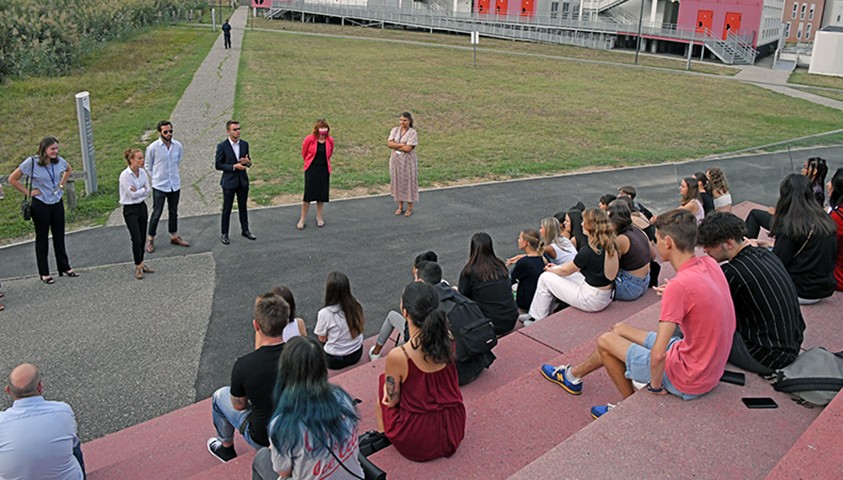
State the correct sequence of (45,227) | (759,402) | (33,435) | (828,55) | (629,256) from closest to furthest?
1. (33,435)
2. (759,402)
3. (629,256)
4. (45,227)
5. (828,55)

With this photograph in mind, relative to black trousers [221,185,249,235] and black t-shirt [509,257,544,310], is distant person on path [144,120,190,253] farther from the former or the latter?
black t-shirt [509,257,544,310]

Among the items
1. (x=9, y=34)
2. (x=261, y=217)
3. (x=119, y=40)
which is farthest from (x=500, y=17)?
(x=261, y=217)

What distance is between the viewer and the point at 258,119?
67.5ft

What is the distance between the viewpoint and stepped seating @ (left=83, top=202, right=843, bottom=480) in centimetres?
380

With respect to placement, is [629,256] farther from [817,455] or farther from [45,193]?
[45,193]

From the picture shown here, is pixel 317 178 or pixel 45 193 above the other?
pixel 45 193

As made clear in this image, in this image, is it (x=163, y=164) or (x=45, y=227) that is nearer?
(x=45, y=227)

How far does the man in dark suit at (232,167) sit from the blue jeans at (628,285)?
5.89 metres

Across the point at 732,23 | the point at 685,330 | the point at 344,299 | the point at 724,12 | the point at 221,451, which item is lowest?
the point at 221,451

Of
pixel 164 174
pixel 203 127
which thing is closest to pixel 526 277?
pixel 164 174

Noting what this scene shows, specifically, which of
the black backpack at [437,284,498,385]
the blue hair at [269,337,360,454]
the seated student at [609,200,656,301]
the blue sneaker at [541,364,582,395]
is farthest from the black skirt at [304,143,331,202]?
the blue hair at [269,337,360,454]

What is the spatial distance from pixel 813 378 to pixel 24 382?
5.13m

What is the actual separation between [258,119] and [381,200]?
9.40 meters

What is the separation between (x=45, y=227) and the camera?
339 inches
